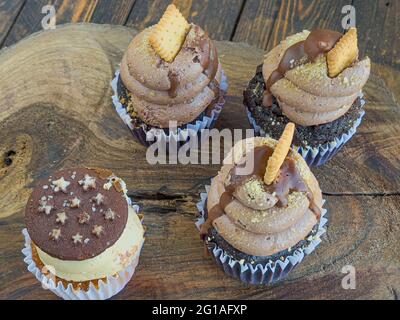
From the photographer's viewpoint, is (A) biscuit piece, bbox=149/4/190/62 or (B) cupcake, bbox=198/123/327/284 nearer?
(B) cupcake, bbox=198/123/327/284

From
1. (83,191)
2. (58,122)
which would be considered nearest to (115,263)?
(83,191)

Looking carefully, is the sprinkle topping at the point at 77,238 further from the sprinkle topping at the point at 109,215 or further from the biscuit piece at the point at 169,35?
the biscuit piece at the point at 169,35

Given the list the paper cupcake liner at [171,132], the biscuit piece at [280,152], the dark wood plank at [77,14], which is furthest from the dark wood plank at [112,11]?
the biscuit piece at [280,152]

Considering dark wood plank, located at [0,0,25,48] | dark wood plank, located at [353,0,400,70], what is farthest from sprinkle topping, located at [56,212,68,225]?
dark wood plank, located at [353,0,400,70]

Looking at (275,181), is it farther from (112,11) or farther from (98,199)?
(112,11)

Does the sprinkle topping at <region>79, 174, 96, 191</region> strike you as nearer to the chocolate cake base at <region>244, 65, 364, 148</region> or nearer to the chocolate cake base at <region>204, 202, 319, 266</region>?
the chocolate cake base at <region>204, 202, 319, 266</region>

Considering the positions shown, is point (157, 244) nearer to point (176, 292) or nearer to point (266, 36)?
point (176, 292)

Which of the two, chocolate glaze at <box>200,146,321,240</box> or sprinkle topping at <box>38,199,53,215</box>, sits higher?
chocolate glaze at <box>200,146,321,240</box>

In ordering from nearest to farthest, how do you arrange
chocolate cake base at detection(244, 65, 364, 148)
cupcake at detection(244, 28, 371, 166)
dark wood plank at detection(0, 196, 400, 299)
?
cupcake at detection(244, 28, 371, 166), dark wood plank at detection(0, 196, 400, 299), chocolate cake base at detection(244, 65, 364, 148)

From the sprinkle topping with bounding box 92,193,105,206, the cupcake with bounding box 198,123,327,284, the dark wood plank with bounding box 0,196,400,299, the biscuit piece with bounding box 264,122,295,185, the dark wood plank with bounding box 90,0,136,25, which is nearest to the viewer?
the biscuit piece with bounding box 264,122,295,185
